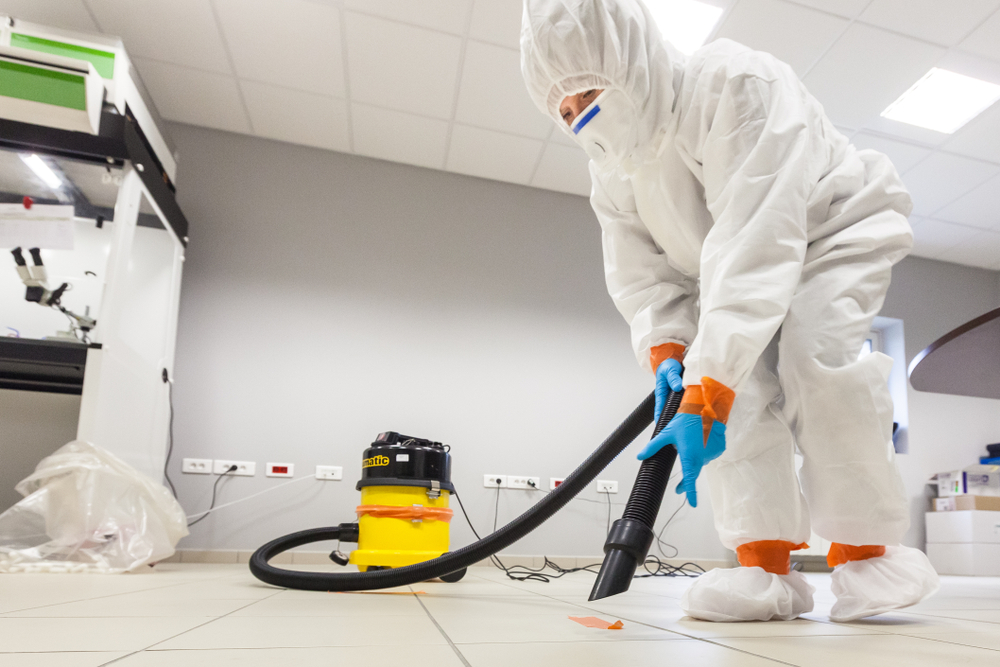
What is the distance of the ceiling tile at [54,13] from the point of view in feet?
8.82

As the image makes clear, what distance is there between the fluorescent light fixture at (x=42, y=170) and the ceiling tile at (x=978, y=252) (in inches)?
224

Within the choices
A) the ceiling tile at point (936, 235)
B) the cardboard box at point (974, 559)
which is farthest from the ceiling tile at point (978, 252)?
the cardboard box at point (974, 559)

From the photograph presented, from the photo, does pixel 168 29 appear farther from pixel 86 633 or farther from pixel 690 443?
pixel 690 443

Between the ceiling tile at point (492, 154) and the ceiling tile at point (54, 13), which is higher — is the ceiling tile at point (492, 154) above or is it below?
below

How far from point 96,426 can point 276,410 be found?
1.18m

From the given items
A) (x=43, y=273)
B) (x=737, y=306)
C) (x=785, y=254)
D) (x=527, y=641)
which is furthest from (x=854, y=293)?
(x=43, y=273)

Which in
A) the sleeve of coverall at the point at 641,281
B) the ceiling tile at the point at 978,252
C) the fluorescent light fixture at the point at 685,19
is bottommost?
the sleeve of coverall at the point at 641,281

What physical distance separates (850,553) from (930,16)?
2640mm

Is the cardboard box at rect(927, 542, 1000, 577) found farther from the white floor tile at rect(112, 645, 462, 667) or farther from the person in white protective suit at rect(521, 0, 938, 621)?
the white floor tile at rect(112, 645, 462, 667)

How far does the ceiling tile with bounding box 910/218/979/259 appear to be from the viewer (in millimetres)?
4302

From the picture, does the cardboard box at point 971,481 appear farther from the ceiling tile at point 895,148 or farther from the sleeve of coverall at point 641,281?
the sleeve of coverall at point 641,281

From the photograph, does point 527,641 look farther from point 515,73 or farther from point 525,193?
point 525,193

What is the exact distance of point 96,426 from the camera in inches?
83.7

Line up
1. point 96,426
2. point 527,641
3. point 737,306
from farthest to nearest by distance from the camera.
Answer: point 96,426 < point 737,306 < point 527,641
